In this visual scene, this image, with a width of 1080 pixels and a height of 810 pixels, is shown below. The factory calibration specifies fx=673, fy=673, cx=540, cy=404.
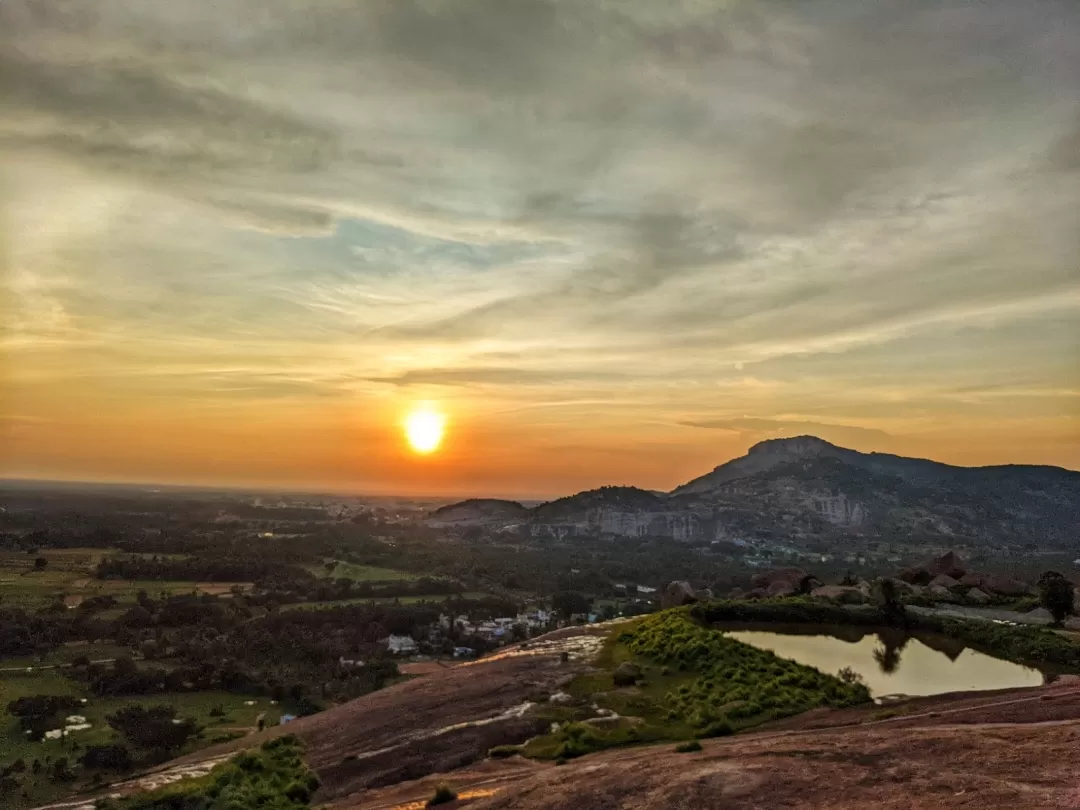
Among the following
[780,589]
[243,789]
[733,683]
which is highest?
[780,589]

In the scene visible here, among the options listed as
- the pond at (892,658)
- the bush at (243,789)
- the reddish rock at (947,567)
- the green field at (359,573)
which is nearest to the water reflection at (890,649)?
the pond at (892,658)

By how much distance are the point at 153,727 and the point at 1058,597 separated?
2655 inches

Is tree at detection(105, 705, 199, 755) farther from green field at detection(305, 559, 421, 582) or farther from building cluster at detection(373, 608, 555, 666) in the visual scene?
green field at detection(305, 559, 421, 582)

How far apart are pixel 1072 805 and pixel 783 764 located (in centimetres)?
450

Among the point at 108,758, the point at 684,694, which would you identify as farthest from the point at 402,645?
the point at 684,694

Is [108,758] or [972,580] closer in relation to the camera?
[972,580]

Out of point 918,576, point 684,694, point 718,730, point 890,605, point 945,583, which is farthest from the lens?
point 918,576

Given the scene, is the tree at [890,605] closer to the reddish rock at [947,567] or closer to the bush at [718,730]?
the reddish rock at [947,567]

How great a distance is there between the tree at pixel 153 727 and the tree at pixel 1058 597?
61010 millimetres

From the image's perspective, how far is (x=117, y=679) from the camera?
71.4m

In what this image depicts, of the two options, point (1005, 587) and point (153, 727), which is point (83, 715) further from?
point (1005, 587)

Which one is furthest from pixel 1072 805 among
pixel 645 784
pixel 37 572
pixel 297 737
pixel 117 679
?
pixel 37 572

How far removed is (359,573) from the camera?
147625mm

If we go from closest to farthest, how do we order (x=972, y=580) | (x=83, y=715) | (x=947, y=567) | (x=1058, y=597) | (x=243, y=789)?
(x=243, y=789), (x=1058, y=597), (x=972, y=580), (x=947, y=567), (x=83, y=715)
